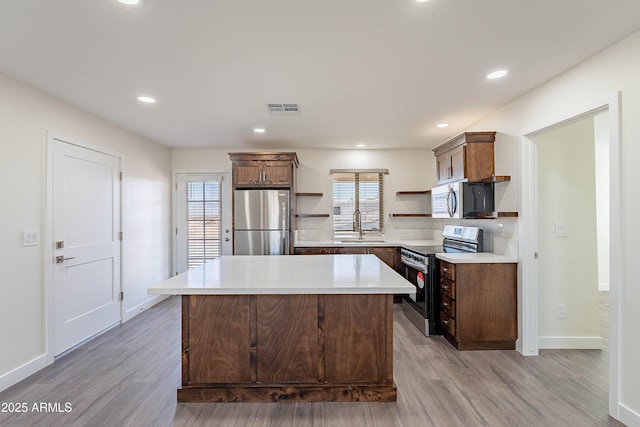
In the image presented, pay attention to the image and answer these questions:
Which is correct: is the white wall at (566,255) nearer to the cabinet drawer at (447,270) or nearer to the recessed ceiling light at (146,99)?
the cabinet drawer at (447,270)

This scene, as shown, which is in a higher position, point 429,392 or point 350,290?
point 350,290

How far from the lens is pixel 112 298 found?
369cm

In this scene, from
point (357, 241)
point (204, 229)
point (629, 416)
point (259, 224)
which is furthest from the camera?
point (204, 229)

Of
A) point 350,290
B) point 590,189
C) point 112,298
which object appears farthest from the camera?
point 112,298

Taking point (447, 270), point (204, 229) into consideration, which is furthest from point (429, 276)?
point (204, 229)

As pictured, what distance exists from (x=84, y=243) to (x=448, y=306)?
12.9 ft

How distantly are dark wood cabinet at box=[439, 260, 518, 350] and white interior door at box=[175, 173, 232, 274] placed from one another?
11.8 feet

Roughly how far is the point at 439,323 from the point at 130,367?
10.2 ft

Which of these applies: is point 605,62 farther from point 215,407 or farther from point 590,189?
point 215,407

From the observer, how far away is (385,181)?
206 inches

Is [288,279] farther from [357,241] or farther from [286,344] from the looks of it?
[357,241]

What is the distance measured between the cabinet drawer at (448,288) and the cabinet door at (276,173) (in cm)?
249

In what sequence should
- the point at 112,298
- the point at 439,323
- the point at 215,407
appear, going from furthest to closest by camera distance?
1. the point at 112,298
2. the point at 439,323
3. the point at 215,407

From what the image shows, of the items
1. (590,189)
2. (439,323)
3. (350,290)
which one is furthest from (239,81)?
(590,189)
